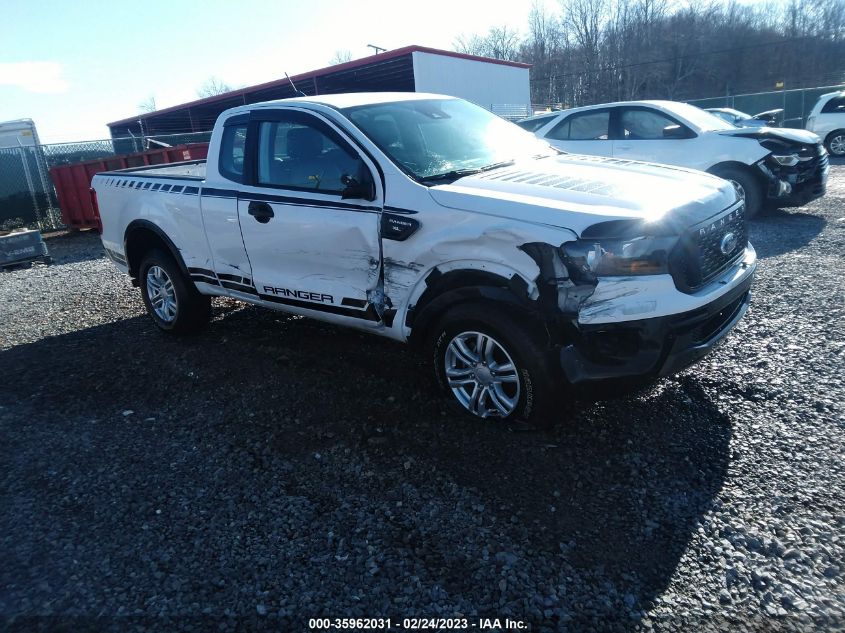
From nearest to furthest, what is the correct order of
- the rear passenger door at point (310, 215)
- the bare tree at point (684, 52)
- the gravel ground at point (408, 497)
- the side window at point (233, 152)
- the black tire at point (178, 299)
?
the gravel ground at point (408, 497) < the rear passenger door at point (310, 215) < the side window at point (233, 152) < the black tire at point (178, 299) < the bare tree at point (684, 52)

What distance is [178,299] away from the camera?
5598mm

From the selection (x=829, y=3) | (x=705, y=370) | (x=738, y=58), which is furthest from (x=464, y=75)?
(x=829, y=3)

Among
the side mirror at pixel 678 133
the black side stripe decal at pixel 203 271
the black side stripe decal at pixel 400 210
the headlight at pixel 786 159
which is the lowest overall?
the black side stripe decal at pixel 203 271

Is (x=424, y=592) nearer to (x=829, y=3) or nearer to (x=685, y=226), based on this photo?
(x=685, y=226)

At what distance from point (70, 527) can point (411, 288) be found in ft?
7.18

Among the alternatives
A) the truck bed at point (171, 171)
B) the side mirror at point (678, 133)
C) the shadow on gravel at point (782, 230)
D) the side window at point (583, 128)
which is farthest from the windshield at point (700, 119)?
the truck bed at point (171, 171)

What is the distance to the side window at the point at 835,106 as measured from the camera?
54.2ft

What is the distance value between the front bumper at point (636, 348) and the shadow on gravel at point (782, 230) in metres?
4.60

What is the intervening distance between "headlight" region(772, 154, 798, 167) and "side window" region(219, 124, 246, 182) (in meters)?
7.20

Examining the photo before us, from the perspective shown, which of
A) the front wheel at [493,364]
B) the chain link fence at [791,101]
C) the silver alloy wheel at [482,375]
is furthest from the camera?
the chain link fence at [791,101]

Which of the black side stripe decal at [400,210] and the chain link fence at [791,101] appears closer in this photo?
the black side stripe decal at [400,210]

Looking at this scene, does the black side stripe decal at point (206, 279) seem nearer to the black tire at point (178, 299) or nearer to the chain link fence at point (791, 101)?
the black tire at point (178, 299)

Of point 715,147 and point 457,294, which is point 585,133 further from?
point 457,294

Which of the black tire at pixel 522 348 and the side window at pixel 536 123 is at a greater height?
the side window at pixel 536 123
